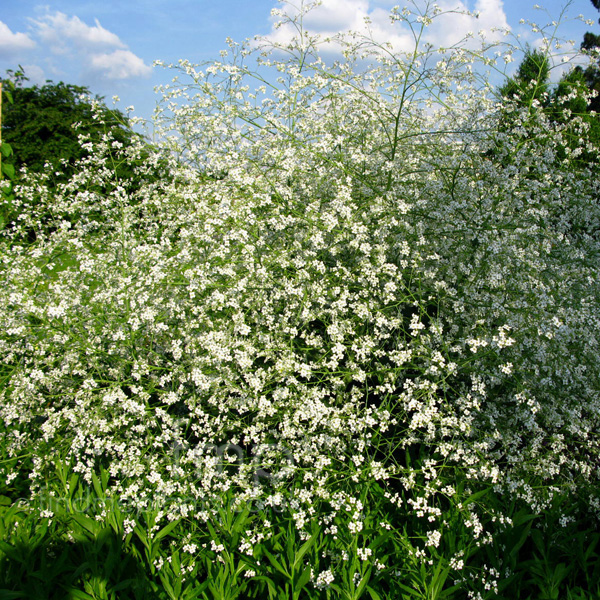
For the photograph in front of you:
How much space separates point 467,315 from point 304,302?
122cm

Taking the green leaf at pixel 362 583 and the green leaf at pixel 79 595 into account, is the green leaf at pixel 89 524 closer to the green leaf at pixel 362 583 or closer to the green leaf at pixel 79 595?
the green leaf at pixel 79 595

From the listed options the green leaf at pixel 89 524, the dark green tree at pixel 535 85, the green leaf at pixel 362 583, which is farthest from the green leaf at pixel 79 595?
the dark green tree at pixel 535 85

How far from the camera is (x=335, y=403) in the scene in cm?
368

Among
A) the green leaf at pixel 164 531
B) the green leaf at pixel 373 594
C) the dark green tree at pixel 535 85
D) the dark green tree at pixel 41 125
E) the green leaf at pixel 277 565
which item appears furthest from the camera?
the dark green tree at pixel 41 125

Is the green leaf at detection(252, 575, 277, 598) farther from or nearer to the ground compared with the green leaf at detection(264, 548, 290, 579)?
nearer to the ground

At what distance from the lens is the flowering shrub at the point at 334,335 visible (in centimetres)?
321

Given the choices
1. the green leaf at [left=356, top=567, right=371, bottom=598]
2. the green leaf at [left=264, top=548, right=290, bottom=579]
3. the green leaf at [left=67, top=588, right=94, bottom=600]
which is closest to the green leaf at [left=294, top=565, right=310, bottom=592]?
the green leaf at [left=264, top=548, right=290, bottom=579]

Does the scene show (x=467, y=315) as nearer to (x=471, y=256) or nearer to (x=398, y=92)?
(x=471, y=256)

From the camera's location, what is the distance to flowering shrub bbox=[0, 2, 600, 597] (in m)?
3.21

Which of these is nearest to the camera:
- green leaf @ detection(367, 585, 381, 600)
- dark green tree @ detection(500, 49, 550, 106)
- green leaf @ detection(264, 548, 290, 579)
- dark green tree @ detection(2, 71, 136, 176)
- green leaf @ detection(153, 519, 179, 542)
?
green leaf @ detection(367, 585, 381, 600)

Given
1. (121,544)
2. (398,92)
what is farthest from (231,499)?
(398,92)

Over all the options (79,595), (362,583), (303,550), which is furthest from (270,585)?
(79,595)

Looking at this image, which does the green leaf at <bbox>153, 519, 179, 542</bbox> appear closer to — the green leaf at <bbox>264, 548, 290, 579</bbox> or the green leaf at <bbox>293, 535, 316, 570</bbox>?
the green leaf at <bbox>264, 548, 290, 579</bbox>

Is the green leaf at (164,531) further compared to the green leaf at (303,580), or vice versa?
the green leaf at (164,531)
